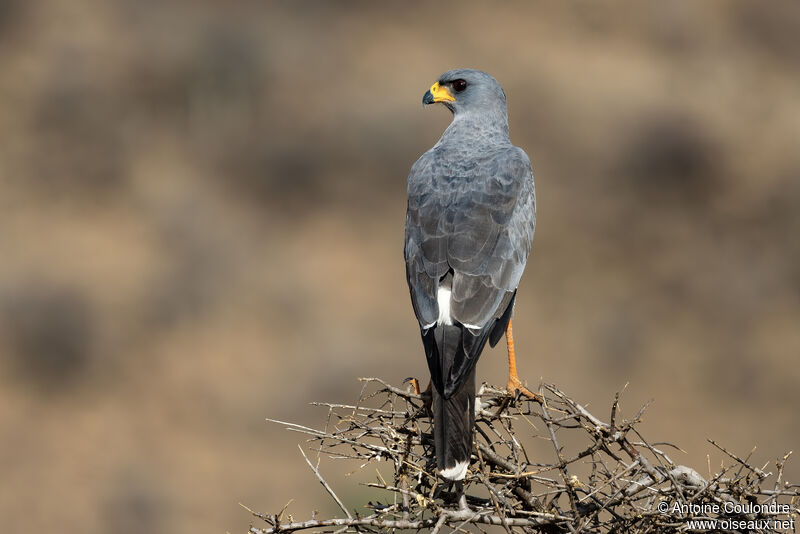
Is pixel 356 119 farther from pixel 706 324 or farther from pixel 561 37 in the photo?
pixel 706 324

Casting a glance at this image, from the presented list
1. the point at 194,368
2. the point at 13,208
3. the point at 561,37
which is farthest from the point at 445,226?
the point at 561,37

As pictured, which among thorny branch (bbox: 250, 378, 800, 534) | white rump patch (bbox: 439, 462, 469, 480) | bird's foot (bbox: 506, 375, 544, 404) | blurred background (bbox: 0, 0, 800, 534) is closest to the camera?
thorny branch (bbox: 250, 378, 800, 534)

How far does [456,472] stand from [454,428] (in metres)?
0.29

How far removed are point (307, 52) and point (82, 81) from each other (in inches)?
180

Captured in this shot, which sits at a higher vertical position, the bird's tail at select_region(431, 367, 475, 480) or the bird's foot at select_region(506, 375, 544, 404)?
the bird's foot at select_region(506, 375, 544, 404)

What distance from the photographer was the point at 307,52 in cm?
2036

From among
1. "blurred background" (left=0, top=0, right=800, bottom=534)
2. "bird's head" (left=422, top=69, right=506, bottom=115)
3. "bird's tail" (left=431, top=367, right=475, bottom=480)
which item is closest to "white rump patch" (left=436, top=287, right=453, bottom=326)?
"bird's tail" (left=431, top=367, right=475, bottom=480)

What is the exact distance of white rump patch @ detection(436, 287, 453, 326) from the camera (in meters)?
5.13

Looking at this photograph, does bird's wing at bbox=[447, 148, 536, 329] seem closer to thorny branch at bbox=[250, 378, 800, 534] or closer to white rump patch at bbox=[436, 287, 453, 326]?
white rump patch at bbox=[436, 287, 453, 326]

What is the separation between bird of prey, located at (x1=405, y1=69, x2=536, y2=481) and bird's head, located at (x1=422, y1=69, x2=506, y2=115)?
0.35 m

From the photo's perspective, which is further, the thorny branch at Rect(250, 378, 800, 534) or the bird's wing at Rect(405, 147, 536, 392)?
the bird's wing at Rect(405, 147, 536, 392)

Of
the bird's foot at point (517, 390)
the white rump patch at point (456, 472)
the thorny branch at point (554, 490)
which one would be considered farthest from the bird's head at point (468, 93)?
the white rump patch at point (456, 472)

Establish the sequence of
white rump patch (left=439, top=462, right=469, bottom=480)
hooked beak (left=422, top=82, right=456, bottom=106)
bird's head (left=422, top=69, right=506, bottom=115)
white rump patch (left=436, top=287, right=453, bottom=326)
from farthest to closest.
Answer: hooked beak (left=422, top=82, right=456, bottom=106) → bird's head (left=422, top=69, right=506, bottom=115) → white rump patch (left=436, top=287, right=453, bottom=326) → white rump patch (left=439, top=462, right=469, bottom=480)

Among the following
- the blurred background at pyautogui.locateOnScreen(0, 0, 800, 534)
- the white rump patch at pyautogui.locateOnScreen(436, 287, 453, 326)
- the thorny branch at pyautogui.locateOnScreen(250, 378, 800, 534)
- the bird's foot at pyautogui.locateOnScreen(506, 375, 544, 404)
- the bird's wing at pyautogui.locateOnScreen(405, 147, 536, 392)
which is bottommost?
the thorny branch at pyautogui.locateOnScreen(250, 378, 800, 534)
